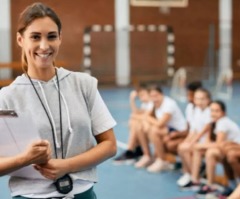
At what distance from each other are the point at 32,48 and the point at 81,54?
1075 cm

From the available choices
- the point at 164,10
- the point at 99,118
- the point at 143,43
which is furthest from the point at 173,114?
the point at 164,10

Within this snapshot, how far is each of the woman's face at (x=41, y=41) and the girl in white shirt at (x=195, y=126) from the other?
2863 mm

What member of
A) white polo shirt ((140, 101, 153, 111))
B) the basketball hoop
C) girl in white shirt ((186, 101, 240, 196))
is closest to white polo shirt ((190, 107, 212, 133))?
girl in white shirt ((186, 101, 240, 196))

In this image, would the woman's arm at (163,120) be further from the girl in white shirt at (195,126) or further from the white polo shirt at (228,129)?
the white polo shirt at (228,129)

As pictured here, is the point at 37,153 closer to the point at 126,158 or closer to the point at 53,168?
the point at 53,168

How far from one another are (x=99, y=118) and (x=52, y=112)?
0.15m

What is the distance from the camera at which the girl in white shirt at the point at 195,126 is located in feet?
13.2

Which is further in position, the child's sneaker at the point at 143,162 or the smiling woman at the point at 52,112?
the child's sneaker at the point at 143,162

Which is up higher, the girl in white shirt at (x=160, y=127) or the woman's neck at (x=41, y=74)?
the woman's neck at (x=41, y=74)

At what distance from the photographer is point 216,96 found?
9.69m

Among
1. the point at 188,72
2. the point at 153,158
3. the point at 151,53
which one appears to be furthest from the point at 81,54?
the point at 153,158

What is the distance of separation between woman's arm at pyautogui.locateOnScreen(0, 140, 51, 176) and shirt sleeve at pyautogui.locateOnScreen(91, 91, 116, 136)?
8.1 inches

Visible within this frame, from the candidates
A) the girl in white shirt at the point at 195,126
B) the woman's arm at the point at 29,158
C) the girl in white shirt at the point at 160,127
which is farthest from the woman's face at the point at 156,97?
the woman's arm at the point at 29,158

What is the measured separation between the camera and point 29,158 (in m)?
1.19
